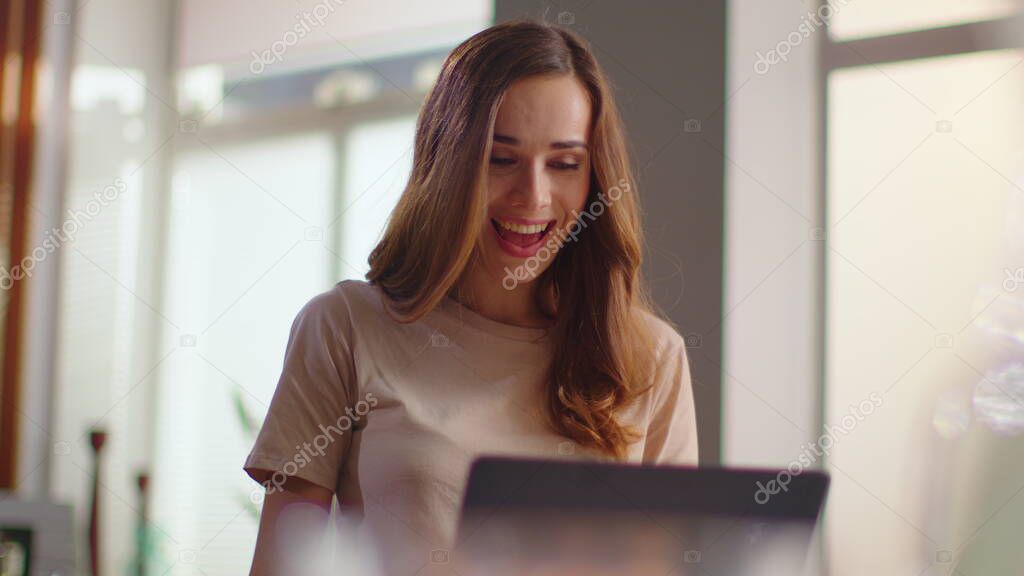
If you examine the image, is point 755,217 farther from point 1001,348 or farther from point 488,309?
point 488,309

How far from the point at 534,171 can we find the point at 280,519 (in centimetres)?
55

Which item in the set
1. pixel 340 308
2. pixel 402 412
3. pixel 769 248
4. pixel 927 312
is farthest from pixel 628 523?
pixel 927 312

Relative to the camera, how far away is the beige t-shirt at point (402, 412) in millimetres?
1303

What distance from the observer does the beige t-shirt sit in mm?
1303

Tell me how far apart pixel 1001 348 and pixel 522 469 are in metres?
1.94

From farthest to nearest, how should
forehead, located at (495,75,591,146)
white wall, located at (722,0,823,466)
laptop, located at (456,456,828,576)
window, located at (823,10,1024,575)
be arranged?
window, located at (823,10,1024,575), white wall, located at (722,0,823,466), forehead, located at (495,75,591,146), laptop, located at (456,456,828,576)

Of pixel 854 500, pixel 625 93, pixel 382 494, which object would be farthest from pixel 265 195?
pixel 382 494

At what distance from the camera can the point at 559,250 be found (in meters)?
1.55

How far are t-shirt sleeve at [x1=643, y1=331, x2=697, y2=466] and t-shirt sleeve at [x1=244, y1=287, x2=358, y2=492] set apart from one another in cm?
44

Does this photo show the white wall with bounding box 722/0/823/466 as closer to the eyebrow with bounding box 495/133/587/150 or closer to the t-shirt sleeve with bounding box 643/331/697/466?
the t-shirt sleeve with bounding box 643/331/697/466

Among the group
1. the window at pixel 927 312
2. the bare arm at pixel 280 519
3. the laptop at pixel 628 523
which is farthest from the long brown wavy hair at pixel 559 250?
the window at pixel 927 312

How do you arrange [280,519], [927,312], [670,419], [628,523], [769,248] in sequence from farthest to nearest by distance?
[927,312]
[769,248]
[670,419]
[280,519]
[628,523]

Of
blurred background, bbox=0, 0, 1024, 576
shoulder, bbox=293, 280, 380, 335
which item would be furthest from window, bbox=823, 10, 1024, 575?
shoulder, bbox=293, 280, 380, 335

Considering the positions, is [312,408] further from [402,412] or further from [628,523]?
[628,523]
